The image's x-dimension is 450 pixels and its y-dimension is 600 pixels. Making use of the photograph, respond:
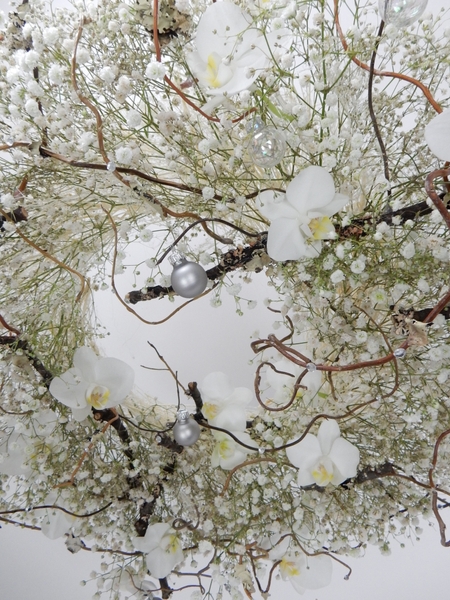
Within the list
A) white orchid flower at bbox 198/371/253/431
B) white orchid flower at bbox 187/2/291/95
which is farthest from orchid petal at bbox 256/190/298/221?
white orchid flower at bbox 198/371/253/431

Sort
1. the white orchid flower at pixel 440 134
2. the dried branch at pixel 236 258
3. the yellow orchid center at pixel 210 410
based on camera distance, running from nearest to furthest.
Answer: the white orchid flower at pixel 440 134, the dried branch at pixel 236 258, the yellow orchid center at pixel 210 410

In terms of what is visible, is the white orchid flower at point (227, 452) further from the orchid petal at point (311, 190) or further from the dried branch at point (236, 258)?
the orchid petal at point (311, 190)

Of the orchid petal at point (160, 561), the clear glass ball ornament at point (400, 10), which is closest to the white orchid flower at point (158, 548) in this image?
the orchid petal at point (160, 561)

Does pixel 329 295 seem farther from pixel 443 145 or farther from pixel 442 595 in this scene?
pixel 442 595

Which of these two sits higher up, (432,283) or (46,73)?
(46,73)

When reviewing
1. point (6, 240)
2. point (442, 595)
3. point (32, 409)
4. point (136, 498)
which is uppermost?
point (6, 240)

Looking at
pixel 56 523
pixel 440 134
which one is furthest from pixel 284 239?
pixel 56 523

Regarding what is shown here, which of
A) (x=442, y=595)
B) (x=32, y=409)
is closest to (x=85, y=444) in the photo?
(x=32, y=409)
